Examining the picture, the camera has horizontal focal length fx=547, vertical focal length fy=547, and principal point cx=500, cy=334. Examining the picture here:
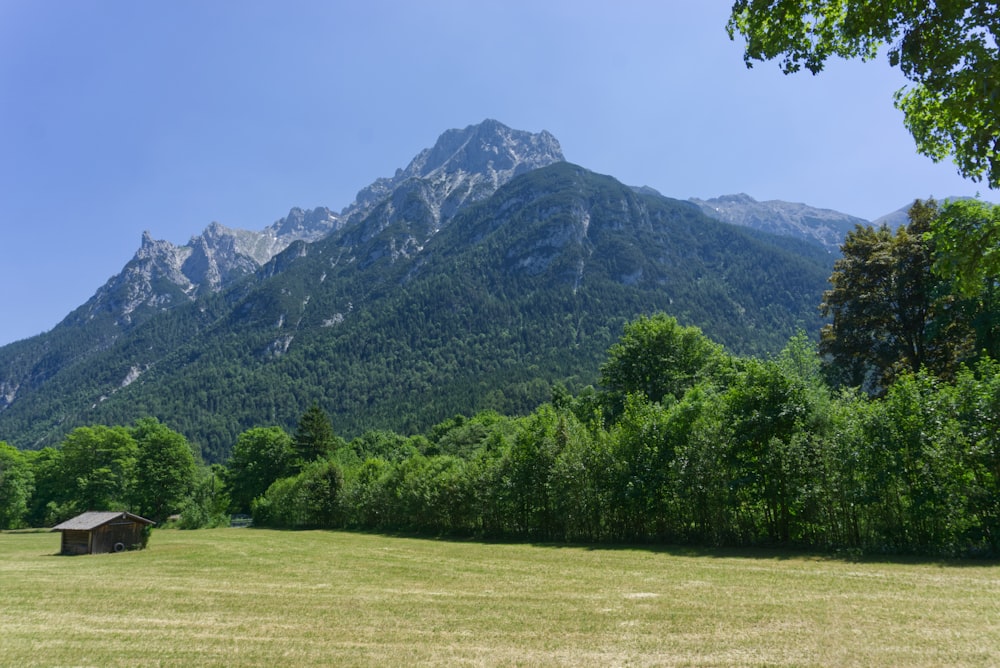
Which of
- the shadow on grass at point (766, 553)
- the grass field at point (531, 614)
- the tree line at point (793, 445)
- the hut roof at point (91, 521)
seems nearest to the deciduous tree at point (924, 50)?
Answer: the tree line at point (793, 445)

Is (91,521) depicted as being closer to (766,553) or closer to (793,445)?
(766,553)

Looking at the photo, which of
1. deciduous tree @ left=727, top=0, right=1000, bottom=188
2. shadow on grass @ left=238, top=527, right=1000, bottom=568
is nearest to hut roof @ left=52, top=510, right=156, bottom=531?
shadow on grass @ left=238, top=527, right=1000, bottom=568

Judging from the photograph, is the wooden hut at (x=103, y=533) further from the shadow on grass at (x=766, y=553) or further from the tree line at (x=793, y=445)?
the shadow on grass at (x=766, y=553)

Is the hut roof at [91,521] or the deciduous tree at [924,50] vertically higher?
the deciduous tree at [924,50]

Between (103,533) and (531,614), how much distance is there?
33279 mm

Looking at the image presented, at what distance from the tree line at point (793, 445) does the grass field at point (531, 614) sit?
8.90ft

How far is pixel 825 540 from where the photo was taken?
66.2 feet

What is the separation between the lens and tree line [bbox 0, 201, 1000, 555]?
1712cm

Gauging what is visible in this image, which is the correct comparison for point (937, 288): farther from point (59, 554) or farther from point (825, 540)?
point (59, 554)

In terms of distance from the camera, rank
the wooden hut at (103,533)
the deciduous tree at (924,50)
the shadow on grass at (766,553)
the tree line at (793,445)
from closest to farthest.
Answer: the deciduous tree at (924,50)
the shadow on grass at (766,553)
the tree line at (793,445)
the wooden hut at (103,533)

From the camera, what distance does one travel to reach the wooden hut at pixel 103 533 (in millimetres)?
32688

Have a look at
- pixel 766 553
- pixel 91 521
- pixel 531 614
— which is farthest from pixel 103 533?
pixel 766 553

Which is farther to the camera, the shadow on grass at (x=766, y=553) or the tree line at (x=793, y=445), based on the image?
the tree line at (x=793, y=445)

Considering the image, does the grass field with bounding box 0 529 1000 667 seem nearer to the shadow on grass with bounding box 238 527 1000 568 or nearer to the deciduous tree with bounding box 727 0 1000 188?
the shadow on grass with bounding box 238 527 1000 568
